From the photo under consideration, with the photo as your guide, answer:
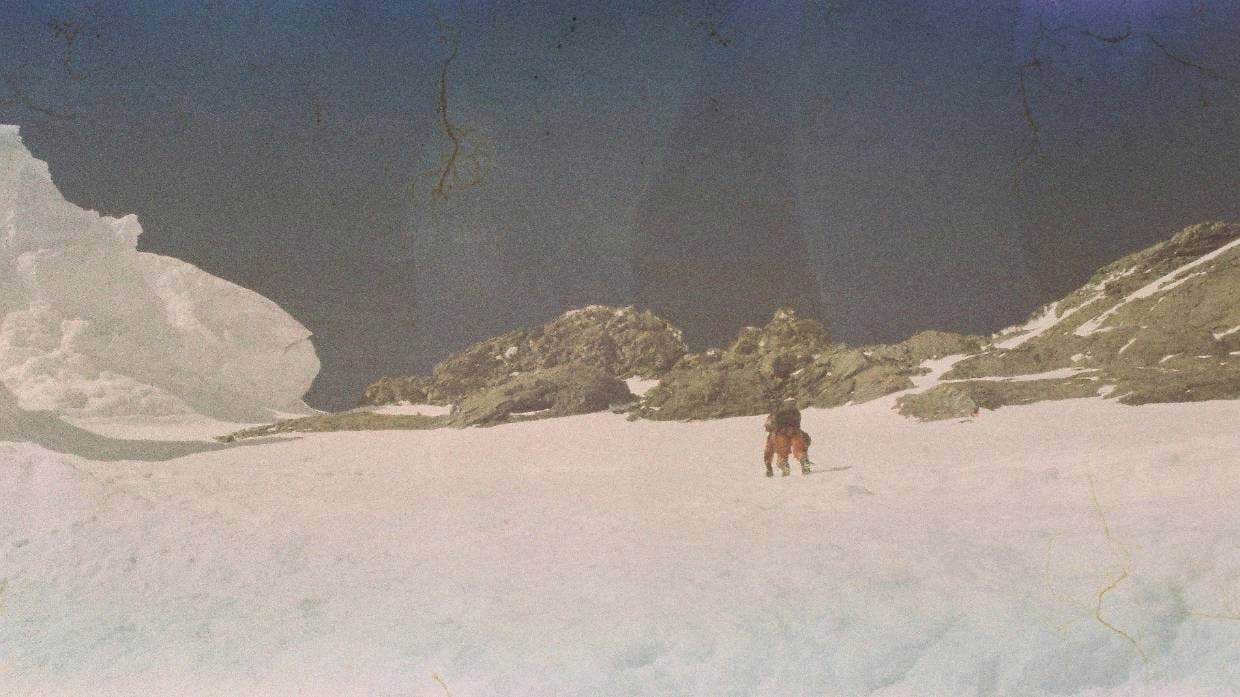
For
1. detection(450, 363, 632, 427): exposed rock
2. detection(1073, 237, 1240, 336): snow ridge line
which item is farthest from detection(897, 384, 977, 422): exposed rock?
detection(450, 363, 632, 427): exposed rock

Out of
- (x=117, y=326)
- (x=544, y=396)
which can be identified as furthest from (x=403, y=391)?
(x=117, y=326)

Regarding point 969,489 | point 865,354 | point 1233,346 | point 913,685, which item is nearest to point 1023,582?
point 913,685

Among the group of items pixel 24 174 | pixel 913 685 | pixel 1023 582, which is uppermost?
pixel 24 174

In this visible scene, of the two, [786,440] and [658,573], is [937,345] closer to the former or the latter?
[786,440]

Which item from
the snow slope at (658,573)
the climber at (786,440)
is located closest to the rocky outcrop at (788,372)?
the climber at (786,440)

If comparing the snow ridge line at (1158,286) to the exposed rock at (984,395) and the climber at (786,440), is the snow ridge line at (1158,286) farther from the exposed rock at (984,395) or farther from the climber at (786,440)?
the climber at (786,440)

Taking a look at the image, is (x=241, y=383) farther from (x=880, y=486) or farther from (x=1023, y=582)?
(x=1023, y=582)
